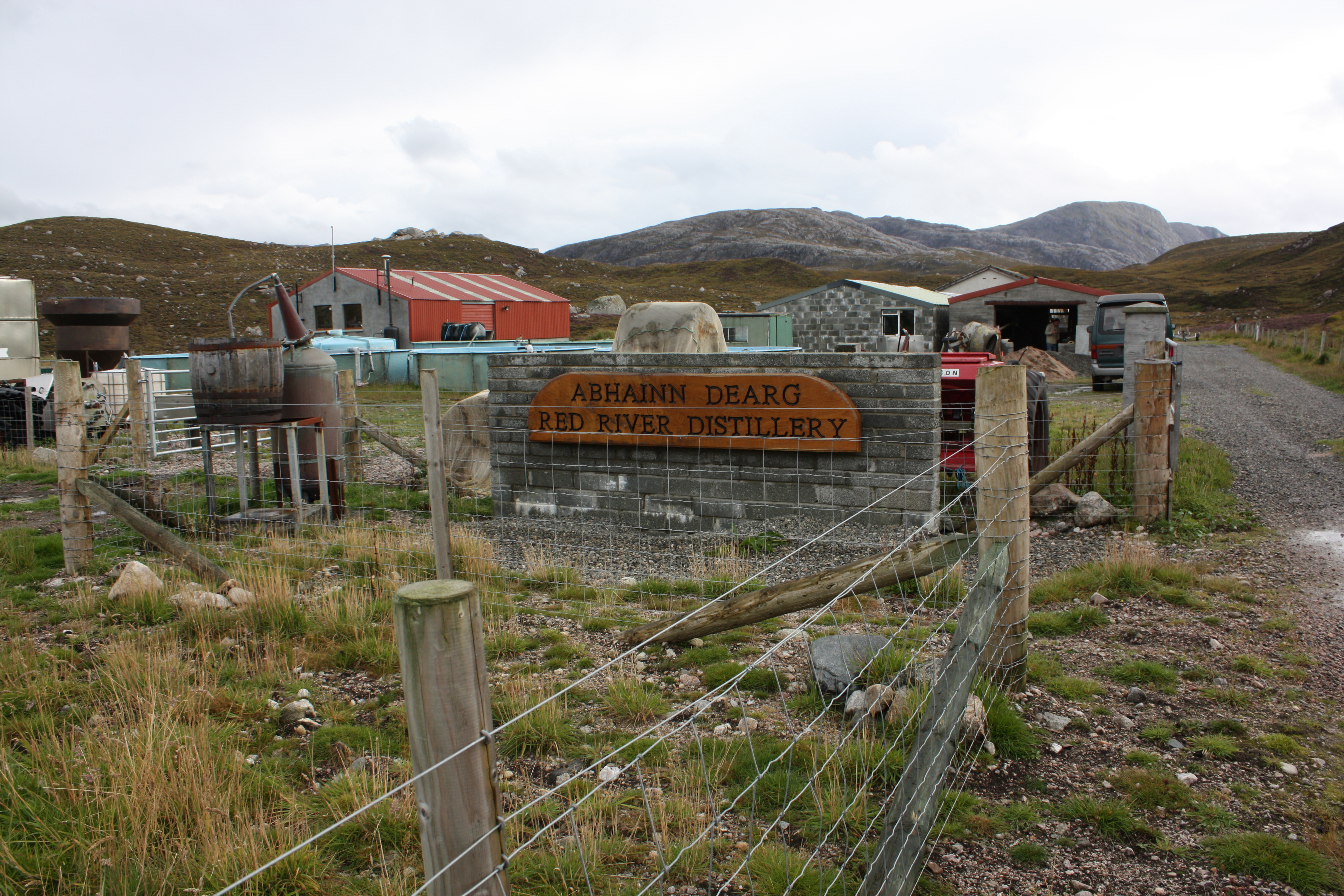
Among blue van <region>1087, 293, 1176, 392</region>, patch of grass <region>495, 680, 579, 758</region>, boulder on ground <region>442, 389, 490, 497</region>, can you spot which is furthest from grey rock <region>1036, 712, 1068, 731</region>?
blue van <region>1087, 293, 1176, 392</region>

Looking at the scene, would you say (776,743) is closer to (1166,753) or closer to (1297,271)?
(1166,753)

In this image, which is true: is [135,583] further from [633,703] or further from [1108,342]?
[1108,342]

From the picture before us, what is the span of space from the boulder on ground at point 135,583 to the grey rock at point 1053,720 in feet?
18.7

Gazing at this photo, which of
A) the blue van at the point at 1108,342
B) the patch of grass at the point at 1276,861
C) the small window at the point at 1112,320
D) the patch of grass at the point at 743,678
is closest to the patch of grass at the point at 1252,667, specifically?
the patch of grass at the point at 1276,861

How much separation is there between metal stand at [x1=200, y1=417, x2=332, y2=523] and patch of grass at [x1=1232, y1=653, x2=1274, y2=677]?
6.97 metres

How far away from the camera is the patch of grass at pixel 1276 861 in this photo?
117 inches

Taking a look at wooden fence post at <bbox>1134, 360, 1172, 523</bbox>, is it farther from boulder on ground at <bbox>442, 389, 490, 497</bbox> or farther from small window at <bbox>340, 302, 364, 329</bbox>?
small window at <bbox>340, 302, 364, 329</bbox>

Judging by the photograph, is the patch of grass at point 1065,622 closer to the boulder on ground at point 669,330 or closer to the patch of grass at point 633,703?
the patch of grass at point 633,703

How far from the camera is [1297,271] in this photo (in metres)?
84.8

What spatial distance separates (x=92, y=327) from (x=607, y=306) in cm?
5308

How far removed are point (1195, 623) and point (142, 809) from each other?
5.75m

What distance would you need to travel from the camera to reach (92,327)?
12.1 metres

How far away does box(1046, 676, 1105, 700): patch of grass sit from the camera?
445 cm

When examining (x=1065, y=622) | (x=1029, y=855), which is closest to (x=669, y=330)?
(x=1065, y=622)
